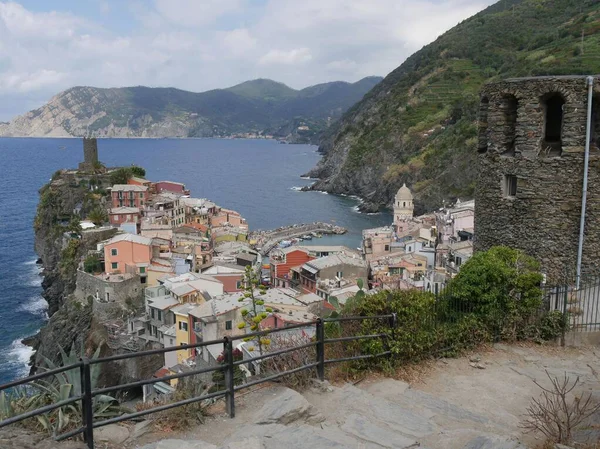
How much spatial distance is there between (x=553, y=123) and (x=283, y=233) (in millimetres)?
64103

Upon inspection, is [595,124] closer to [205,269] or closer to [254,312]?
[254,312]

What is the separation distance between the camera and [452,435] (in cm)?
584

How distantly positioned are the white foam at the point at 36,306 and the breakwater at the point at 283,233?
24.2 metres

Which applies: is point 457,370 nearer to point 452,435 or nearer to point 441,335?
point 441,335

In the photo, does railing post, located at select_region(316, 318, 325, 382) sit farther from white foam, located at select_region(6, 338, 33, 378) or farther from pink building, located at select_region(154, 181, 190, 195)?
pink building, located at select_region(154, 181, 190, 195)

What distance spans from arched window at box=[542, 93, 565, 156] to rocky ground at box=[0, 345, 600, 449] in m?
4.88

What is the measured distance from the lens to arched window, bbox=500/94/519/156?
38.5 ft

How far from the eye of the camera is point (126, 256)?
143ft

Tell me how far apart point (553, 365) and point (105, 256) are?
39500 mm

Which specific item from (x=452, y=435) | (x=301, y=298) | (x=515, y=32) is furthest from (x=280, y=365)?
(x=515, y=32)

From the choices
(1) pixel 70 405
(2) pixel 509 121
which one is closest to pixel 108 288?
(2) pixel 509 121

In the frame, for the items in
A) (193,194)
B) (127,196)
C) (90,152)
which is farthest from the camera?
(193,194)

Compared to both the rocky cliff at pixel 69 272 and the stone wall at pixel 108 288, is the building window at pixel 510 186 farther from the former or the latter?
the stone wall at pixel 108 288

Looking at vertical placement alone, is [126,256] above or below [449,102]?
below
